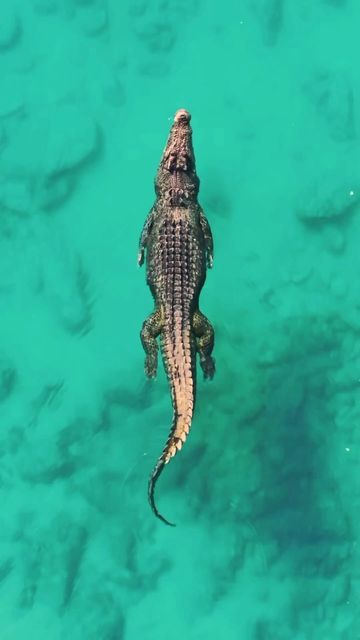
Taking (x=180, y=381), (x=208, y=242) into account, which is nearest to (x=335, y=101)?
(x=208, y=242)

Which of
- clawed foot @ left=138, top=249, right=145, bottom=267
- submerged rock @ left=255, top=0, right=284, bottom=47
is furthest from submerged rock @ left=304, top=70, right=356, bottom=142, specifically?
clawed foot @ left=138, top=249, right=145, bottom=267

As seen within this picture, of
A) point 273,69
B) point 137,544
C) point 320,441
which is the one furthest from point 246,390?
point 273,69

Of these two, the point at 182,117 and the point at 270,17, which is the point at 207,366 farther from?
the point at 270,17

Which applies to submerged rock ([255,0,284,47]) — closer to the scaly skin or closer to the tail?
the scaly skin

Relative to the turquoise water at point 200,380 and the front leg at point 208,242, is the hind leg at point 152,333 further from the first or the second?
the turquoise water at point 200,380

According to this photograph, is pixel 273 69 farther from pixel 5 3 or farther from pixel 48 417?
pixel 48 417

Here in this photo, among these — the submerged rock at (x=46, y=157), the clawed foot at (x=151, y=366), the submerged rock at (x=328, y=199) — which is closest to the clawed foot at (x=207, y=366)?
the clawed foot at (x=151, y=366)
